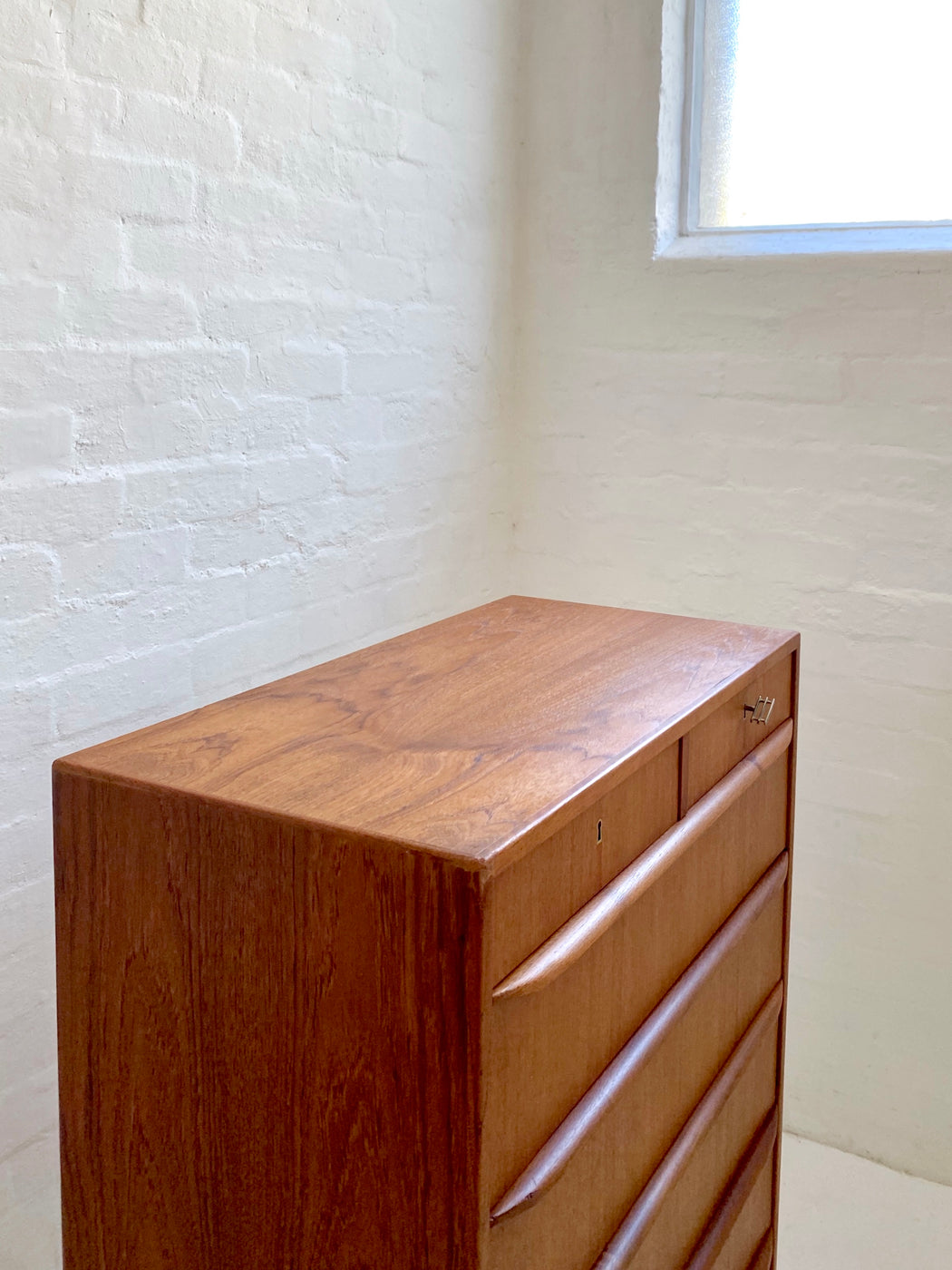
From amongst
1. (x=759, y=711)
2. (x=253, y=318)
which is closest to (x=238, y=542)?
(x=253, y=318)

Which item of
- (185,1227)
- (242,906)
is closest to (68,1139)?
(185,1227)

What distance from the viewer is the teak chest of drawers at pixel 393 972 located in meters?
1.01

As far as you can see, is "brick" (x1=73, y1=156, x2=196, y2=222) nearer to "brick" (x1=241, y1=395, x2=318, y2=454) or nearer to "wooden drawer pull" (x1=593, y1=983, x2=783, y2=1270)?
"brick" (x1=241, y1=395, x2=318, y2=454)

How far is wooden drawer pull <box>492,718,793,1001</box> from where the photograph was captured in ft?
3.39

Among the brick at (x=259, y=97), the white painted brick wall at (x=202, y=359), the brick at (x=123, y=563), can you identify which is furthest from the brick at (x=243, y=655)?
the brick at (x=259, y=97)

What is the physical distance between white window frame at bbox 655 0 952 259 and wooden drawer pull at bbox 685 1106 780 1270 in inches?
60.9

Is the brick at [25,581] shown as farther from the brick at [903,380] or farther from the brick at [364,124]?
the brick at [903,380]

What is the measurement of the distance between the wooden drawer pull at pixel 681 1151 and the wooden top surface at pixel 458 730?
52 centimetres

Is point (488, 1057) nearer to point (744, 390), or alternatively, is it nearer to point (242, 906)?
point (242, 906)

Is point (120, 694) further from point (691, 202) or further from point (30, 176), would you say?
point (691, 202)

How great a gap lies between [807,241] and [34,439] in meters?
1.53

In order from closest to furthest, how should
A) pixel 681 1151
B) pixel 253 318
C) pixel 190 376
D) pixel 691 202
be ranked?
pixel 681 1151
pixel 190 376
pixel 253 318
pixel 691 202

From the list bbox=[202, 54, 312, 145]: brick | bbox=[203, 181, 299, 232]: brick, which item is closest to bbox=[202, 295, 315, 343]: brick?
bbox=[203, 181, 299, 232]: brick

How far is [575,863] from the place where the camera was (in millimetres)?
1127
